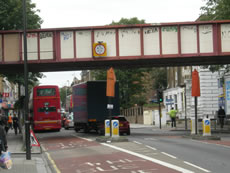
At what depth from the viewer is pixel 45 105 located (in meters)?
37.8

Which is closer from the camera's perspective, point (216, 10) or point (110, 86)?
point (110, 86)

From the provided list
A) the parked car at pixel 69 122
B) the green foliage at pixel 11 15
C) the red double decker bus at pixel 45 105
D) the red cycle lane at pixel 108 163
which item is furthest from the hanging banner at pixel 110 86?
the parked car at pixel 69 122

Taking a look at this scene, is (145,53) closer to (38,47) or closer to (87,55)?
(87,55)

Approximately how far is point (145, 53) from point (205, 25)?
13.7 ft

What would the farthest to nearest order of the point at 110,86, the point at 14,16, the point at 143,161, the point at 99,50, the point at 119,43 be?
the point at 14,16 → the point at 119,43 → the point at 99,50 → the point at 110,86 → the point at 143,161

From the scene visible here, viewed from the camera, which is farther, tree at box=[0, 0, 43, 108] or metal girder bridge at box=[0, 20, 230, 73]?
tree at box=[0, 0, 43, 108]

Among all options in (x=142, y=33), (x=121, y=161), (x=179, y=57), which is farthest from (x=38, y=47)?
(x=121, y=161)

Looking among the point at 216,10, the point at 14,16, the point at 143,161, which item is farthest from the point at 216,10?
the point at 143,161

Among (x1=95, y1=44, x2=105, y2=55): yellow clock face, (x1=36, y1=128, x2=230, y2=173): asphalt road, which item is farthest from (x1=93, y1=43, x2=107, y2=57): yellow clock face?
(x1=36, y1=128, x2=230, y2=173): asphalt road

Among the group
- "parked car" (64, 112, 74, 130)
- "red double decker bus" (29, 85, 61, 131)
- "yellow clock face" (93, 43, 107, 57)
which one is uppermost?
"yellow clock face" (93, 43, 107, 57)

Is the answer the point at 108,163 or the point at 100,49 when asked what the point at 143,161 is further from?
the point at 100,49

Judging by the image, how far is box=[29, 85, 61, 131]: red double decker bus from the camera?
37.4 m

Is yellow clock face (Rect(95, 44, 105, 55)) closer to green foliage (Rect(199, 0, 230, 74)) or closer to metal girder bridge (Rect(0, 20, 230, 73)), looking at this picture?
metal girder bridge (Rect(0, 20, 230, 73))

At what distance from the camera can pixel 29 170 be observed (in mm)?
12789
